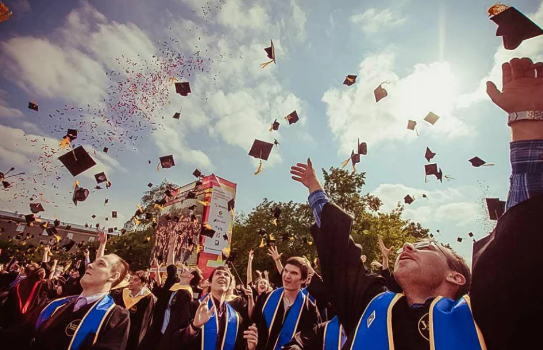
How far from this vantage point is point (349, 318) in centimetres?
182

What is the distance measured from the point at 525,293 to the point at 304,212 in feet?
92.1

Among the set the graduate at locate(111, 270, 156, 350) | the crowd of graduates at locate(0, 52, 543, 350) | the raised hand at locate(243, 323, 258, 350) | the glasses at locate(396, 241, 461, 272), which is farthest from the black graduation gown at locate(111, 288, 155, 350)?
the glasses at locate(396, 241, 461, 272)

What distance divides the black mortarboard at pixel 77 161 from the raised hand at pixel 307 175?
502 cm

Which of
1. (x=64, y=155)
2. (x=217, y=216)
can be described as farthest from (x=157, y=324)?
(x=217, y=216)

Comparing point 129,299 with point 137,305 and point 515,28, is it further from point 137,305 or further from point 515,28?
point 515,28

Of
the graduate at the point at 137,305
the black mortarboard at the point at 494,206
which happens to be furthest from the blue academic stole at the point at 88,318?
the black mortarboard at the point at 494,206

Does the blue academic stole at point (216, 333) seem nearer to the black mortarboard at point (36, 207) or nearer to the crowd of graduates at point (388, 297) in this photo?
the crowd of graduates at point (388, 297)

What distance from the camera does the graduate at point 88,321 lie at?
2711mm

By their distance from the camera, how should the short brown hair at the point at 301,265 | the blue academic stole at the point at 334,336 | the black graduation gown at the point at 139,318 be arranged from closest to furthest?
1. the blue academic stole at the point at 334,336
2. the short brown hair at the point at 301,265
3. the black graduation gown at the point at 139,318

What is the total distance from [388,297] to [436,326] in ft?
1.05

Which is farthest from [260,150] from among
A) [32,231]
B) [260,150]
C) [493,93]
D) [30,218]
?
[32,231]

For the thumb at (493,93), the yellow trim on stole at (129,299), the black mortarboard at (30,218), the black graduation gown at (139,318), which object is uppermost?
the thumb at (493,93)

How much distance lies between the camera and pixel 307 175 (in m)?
2.27

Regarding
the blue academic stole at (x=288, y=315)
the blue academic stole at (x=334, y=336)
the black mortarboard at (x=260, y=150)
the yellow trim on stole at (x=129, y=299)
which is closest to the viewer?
the blue academic stole at (x=334, y=336)
